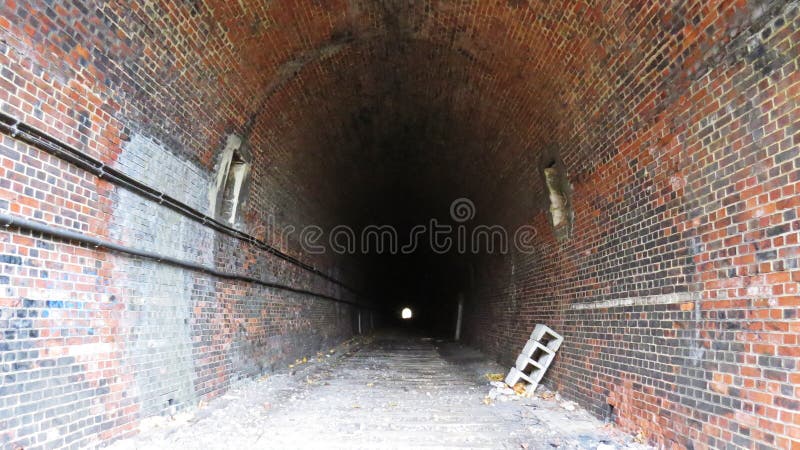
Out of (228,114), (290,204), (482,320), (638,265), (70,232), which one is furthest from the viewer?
(482,320)

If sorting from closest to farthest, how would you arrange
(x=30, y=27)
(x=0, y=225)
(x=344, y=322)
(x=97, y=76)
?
(x=0, y=225) → (x=30, y=27) → (x=97, y=76) → (x=344, y=322)

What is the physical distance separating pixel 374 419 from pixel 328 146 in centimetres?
657

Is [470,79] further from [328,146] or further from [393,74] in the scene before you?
[328,146]

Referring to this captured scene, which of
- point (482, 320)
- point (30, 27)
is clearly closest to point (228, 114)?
point (30, 27)

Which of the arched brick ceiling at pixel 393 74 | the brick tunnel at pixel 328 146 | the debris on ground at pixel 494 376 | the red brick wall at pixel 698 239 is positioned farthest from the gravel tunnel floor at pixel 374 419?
the arched brick ceiling at pixel 393 74

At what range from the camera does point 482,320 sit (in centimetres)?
1409

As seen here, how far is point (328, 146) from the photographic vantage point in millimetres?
11031

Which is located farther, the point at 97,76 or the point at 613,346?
the point at 613,346

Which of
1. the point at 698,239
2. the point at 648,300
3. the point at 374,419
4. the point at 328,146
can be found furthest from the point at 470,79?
the point at 374,419

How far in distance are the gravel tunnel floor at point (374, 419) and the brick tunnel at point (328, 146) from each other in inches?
2.3

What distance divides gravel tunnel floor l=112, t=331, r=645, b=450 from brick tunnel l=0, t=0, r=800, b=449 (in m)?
0.06

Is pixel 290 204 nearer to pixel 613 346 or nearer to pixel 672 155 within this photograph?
pixel 613 346

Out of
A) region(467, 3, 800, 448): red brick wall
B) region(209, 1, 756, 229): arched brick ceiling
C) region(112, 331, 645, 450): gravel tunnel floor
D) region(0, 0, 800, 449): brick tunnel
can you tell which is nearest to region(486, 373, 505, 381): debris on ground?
region(112, 331, 645, 450): gravel tunnel floor

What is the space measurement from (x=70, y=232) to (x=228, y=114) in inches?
128
